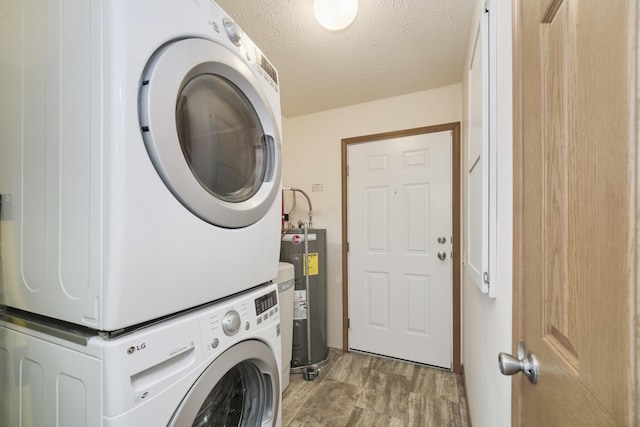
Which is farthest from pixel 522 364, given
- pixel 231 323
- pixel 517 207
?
pixel 231 323

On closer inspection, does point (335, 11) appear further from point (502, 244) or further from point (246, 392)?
point (246, 392)

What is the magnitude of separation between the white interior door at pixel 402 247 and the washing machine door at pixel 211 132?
5.05 ft

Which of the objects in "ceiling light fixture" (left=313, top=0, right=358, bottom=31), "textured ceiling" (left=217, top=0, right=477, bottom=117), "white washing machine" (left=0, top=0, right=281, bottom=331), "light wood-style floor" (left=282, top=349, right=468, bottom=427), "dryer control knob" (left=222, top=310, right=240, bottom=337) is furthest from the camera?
"light wood-style floor" (left=282, top=349, right=468, bottom=427)

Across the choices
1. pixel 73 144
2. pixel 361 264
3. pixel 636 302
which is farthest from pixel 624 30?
pixel 361 264

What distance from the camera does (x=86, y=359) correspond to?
53cm

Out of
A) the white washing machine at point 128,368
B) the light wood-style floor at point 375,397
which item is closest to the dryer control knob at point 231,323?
the white washing machine at point 128,368

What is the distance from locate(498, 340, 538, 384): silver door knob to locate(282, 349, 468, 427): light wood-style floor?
1.34 m

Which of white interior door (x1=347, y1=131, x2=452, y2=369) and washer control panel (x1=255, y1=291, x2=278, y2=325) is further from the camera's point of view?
white interior door (x1=347, y1=131, x2=452, y2=369)

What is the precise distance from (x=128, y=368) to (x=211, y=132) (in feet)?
1.98

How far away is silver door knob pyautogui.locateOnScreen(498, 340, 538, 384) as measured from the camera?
510 mm

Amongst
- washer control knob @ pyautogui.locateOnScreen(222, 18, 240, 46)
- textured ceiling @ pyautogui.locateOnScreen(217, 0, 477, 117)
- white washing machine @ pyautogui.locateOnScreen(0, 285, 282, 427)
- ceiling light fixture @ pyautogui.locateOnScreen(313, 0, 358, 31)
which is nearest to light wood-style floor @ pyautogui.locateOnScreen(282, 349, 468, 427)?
white washing machine @ pyautogui.locateOnScreen(0, 285, 282, 427)

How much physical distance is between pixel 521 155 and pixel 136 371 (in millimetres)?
945

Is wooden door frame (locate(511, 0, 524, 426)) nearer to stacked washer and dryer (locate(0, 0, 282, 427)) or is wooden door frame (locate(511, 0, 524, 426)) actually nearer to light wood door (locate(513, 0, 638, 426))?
light wood door (locate(513, 0, 638, 426))

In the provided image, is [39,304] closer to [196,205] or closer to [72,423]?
[72,423]
